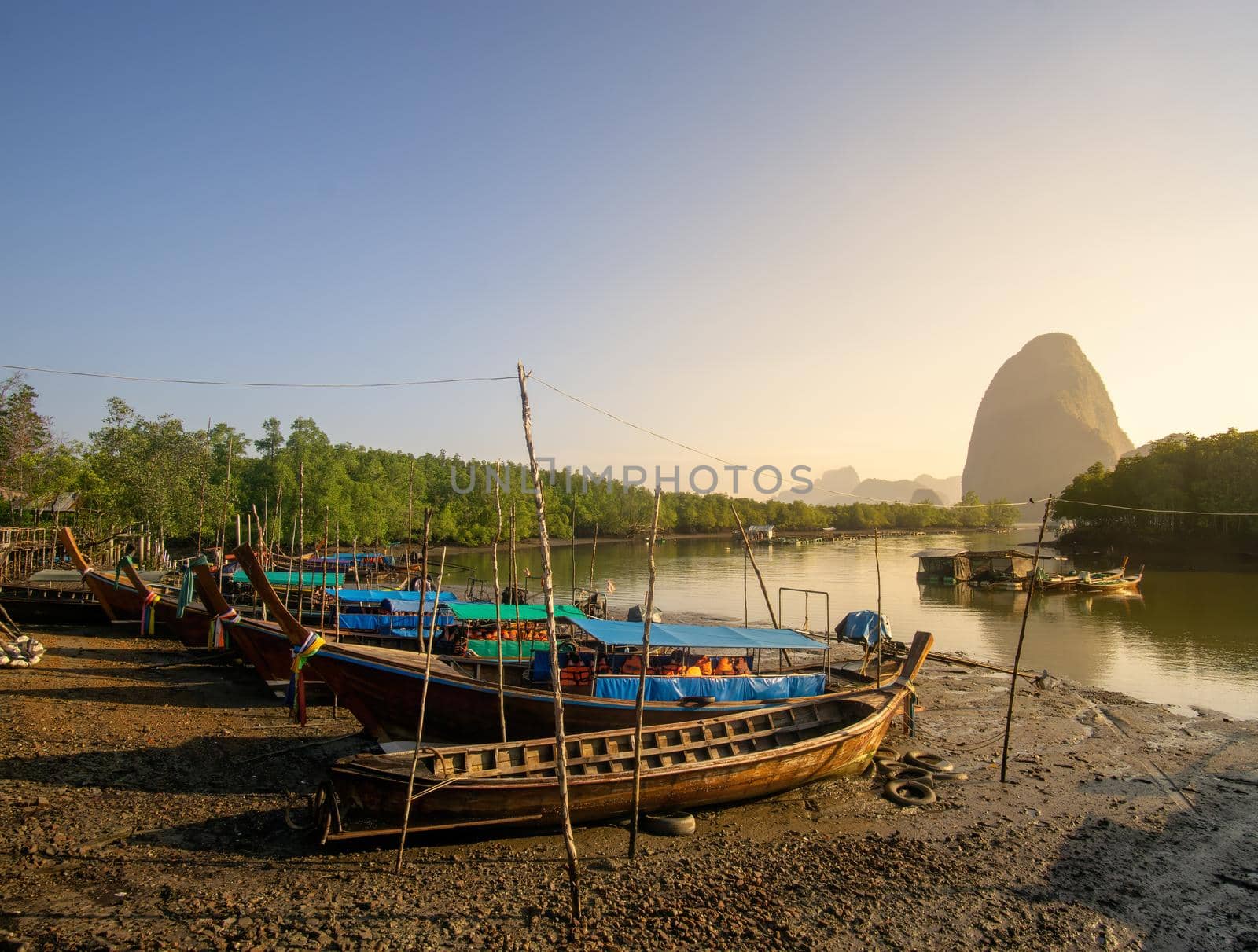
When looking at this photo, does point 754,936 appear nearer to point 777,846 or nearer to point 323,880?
point 777,846

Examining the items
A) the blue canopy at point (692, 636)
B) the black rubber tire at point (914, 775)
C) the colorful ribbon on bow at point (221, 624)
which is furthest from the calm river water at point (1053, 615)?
the colorful ribbon on bow at point (221, 624)

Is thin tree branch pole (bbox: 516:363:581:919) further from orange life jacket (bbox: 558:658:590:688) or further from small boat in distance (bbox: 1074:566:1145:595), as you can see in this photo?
small boat in distance (bbox: 1074:566:1145:595)

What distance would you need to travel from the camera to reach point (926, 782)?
11.8 meters

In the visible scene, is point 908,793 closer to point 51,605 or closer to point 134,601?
point 134,601

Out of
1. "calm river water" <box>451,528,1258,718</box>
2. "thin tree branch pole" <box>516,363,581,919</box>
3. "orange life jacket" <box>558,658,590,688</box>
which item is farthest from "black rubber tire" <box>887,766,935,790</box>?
"calm river water" <box>451,528,1258,718</box>

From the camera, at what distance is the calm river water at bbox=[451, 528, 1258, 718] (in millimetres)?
21156

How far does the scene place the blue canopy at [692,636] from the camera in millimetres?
13555

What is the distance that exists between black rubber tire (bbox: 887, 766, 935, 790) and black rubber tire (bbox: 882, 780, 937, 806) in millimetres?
264

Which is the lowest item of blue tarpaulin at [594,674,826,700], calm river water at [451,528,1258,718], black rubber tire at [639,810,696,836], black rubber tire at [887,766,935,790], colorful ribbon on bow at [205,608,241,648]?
calm river water at [451,528,1258,718]

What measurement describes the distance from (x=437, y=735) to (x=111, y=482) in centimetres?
3847

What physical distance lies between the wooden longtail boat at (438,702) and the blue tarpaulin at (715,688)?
28cm

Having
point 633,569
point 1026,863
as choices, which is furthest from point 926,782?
point 633,569

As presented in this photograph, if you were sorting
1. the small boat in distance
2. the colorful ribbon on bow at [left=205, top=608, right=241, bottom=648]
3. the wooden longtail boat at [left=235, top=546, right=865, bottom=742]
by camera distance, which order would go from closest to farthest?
the wooden longtail boat at [left=235, top=546, right=865, bottom=742], the colorful ribbon on bow at [left=205, top=608, right=241, bottom=648], the small boat in distance

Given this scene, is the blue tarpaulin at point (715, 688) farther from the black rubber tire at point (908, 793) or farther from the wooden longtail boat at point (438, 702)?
the black rubber tire at point (908, 793)
